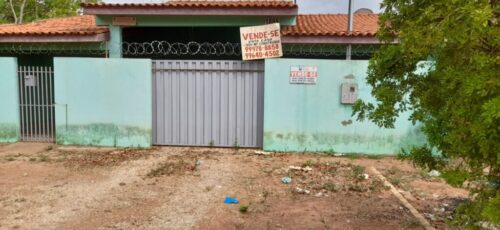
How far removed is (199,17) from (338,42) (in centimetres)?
286

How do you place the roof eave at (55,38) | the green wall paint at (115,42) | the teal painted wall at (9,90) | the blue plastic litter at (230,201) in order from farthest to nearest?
the green wall paint at (115,42)
the roof eave at (55,38)
the teal painted wall at (9,90)
the blue plastic litter at (230,201)

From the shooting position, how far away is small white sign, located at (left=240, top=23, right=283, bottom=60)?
328 inches

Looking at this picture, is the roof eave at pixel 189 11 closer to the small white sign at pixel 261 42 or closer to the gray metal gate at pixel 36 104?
the small white sign at pixel 261 42

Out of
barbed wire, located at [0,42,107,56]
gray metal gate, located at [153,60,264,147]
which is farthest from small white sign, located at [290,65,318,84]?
barbed wire, located at [0,42,107,56]

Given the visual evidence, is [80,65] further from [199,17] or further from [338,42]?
[338,42]

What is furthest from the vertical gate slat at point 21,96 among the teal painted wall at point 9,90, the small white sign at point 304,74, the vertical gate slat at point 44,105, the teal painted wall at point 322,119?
the small white sign at point 304,74

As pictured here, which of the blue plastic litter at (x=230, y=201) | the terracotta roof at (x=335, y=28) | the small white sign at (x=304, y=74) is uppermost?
the terracotta roof at (x=335, y=28)

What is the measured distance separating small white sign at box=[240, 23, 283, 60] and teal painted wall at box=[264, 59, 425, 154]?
1.07ft

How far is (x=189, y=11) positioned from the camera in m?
8.73

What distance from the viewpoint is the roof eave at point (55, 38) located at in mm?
8961

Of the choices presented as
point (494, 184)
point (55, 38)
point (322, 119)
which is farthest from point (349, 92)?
point (55, 38)

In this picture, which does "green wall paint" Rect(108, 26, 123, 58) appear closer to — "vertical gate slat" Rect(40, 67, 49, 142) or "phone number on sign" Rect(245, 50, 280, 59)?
"vertical gate slat" Rect(40, 67, 49, 142)

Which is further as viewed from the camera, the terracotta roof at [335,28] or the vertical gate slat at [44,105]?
the vertical gate slat at [44,105]

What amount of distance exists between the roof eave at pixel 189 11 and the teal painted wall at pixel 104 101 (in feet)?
3.49
